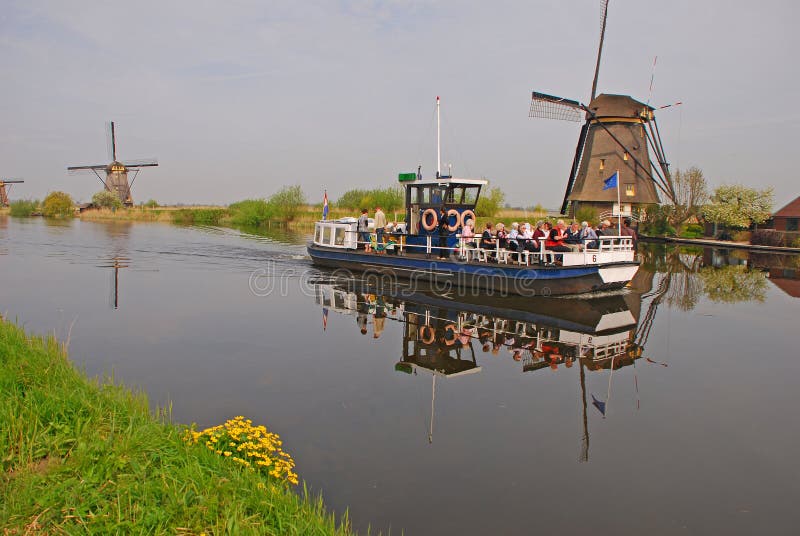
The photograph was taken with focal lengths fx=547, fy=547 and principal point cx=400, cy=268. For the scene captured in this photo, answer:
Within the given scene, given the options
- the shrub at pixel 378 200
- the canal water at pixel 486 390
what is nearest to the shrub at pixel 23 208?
the shrub at pixel 378 200

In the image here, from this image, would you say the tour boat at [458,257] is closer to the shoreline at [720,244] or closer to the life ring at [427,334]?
the life ring at [427,334]

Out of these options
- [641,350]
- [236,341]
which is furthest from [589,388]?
[236,341]

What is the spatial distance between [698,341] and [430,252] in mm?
9686

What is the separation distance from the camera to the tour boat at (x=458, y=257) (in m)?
17.0

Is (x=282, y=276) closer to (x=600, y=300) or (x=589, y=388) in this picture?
(x=600, y=300)

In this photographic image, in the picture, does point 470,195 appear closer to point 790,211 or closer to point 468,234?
point 468,234

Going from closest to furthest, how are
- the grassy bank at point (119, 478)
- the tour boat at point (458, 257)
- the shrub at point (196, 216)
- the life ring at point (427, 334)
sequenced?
the grassy bank at point (119, 478) < the life ring at point (427, 334) < the tour boat at point (458, 257) < the shrub at point (196, 216)

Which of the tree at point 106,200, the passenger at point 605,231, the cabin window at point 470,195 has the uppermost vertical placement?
the tree at point 106,200

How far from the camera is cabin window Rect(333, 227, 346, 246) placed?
24.1m

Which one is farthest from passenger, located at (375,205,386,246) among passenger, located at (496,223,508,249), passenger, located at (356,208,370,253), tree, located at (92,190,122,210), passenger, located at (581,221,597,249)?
tree, located at (92,190,122,210)

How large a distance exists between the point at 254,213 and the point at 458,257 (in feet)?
177

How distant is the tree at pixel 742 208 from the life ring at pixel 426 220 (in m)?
36.2

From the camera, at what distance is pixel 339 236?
24312 millimetres

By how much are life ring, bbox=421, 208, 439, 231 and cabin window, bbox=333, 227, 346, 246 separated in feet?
16.7
